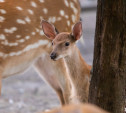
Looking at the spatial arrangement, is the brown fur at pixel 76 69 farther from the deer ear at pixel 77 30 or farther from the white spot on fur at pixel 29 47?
the white spot on fur at pixel 29 47

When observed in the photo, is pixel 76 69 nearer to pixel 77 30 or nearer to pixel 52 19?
pixel 77 30

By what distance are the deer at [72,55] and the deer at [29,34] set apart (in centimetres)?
46

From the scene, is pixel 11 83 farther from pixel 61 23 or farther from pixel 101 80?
pixel 101 80

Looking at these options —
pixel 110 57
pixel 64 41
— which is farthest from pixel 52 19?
pixel 110 57

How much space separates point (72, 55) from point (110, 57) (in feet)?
2.54

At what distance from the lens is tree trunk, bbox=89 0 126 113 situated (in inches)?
107

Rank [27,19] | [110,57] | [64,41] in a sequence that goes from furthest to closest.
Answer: [27,19] < [64,41] < [110,57]

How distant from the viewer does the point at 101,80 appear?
9.38 feet

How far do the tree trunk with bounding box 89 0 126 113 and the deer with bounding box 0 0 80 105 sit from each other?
1184mm

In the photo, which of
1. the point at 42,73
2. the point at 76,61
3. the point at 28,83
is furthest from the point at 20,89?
the point at 76,61

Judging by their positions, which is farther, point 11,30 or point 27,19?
point 27,19

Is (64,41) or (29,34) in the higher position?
(64,41)

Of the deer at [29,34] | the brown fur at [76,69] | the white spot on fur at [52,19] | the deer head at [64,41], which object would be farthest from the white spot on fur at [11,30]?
the brown fur at [76,69]

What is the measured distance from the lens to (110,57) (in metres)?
2.80
